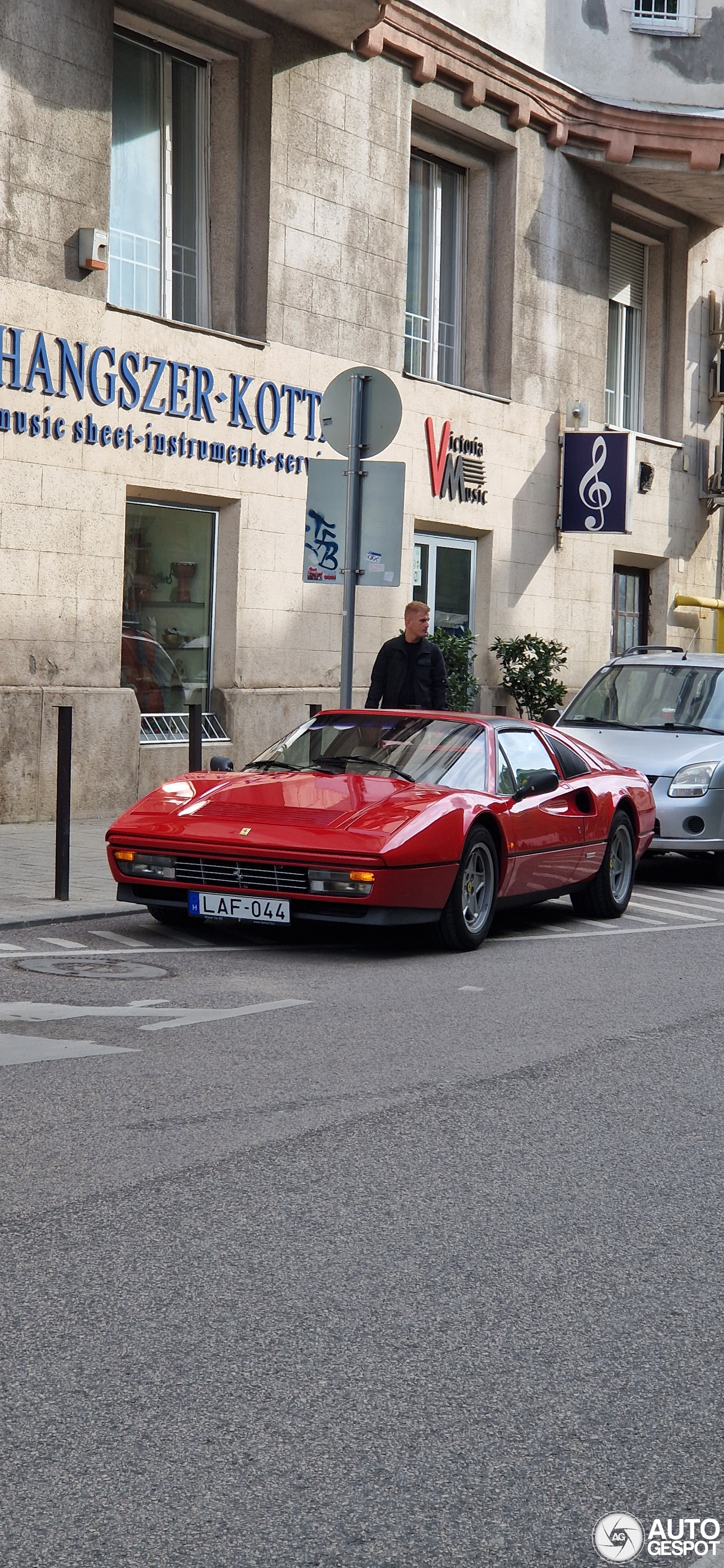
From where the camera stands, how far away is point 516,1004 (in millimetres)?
7699

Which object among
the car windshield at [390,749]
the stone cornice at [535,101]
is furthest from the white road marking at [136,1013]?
the stone cornice at [535,101]

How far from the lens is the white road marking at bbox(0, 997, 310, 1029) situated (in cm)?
684

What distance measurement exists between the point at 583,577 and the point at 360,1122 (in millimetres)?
18814

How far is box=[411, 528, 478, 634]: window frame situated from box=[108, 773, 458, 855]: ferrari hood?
36.9 feet

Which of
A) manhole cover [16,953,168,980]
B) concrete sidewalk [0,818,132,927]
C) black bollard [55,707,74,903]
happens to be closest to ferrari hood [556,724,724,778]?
concrete sidewalk [0,818,132,927]

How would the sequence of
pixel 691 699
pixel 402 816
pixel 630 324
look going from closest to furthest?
pixel 402 816, pixel 691 699, pixel 630 324

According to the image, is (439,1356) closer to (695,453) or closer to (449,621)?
(449,621)

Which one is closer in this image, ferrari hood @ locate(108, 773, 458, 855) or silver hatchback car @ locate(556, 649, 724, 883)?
ferrari hood @ locate(108, 773, 458, 855)

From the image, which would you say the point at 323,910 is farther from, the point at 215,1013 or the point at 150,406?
the point at 150,406

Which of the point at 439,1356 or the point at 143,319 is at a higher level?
the point at 143,319

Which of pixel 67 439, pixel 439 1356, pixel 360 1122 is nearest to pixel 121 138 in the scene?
pixel 67 439

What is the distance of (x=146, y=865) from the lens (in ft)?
29.5

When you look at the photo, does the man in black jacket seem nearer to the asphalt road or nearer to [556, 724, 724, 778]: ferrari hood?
[556, 724, 724, 778]: ferrari hood

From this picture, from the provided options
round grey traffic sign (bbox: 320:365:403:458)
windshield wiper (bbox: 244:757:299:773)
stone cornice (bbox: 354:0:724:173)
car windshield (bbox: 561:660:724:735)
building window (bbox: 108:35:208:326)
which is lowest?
windshield wiper (bbox: 244:757:299:773)
